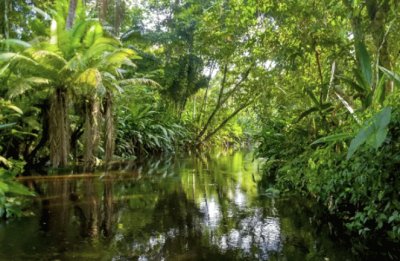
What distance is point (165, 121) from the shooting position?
17344 millimetres

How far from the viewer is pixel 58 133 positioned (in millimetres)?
8961

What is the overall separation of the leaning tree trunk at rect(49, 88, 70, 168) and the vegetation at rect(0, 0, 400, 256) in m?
0.02

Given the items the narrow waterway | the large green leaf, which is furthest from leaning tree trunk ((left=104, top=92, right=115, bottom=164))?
the large green leaf

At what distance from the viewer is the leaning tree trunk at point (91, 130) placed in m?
9.68

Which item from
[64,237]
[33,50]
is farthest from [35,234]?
[33,50]

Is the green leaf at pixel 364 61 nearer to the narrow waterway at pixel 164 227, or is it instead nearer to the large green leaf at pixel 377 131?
the narrow waterway at pixel 164 227

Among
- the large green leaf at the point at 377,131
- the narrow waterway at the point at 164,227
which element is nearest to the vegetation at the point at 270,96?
the large green leaf at the point at 377,131

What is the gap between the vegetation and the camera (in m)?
3.64

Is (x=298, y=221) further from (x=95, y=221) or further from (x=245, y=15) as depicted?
(x=245, y=15)

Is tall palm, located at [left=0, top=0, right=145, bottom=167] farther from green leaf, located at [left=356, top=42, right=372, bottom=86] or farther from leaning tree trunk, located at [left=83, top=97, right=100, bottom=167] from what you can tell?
green leaf, located at [left=356, top=42, right=372, bottom=86]

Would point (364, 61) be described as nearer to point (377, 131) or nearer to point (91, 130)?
point (377, 131)

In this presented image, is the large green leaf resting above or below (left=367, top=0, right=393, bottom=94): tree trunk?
below

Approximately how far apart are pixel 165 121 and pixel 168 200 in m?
11.6

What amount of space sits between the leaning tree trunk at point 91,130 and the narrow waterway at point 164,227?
9.21 feet
